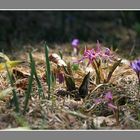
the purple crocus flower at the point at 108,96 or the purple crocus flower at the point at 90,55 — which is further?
the purple crocus flower at the point at 90,55

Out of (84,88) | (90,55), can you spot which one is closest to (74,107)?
(84,88)

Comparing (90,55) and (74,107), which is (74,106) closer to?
(74,107)

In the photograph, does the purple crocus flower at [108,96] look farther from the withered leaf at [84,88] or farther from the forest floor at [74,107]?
the withered leaf at [84,88]

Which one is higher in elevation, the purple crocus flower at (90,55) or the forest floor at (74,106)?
the purple crocus flower at (90,55)

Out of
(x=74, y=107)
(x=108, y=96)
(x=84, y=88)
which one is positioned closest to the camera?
(x=108, y=96)

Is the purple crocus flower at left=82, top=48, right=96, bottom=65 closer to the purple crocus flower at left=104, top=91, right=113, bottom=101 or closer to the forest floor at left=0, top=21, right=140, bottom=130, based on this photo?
the forest floor at left=0, top=21, right=140, bottom=130

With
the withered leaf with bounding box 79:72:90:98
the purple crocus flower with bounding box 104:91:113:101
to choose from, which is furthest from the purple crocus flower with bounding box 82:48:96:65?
the purple crocus flower with bounding box 104:91:113:101

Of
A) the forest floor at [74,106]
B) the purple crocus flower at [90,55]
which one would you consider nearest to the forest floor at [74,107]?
the forest floor at [74,106]

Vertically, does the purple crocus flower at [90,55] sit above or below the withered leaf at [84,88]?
above

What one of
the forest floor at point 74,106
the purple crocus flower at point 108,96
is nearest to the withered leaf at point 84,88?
the forest floor at point 74,106

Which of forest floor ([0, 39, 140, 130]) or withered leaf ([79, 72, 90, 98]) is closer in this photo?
forest floor ([0, 39, 140, 130])
